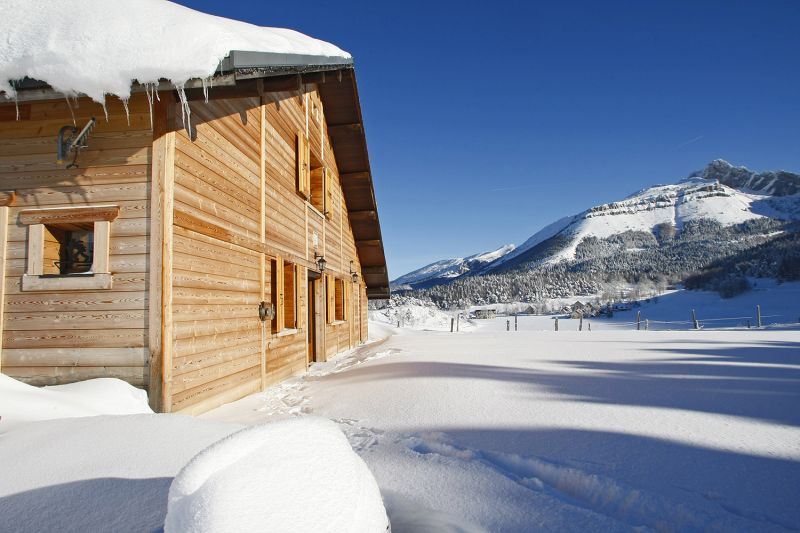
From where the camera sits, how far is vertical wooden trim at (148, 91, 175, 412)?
4.52m

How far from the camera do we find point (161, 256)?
465 cm

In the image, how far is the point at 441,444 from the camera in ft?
11.8

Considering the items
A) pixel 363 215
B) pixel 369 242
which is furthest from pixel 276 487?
pixel 369 242

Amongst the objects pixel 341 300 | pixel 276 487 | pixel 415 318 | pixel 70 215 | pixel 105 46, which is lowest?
pixel 415 318

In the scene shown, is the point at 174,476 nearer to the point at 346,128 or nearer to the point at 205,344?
the point at 205,344

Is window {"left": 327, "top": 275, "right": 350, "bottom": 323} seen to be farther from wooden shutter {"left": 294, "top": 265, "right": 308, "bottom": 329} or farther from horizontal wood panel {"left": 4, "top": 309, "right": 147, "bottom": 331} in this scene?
horizontal wood panel {"left": 4, "top": 309, "right": 147, "bottom": 331}

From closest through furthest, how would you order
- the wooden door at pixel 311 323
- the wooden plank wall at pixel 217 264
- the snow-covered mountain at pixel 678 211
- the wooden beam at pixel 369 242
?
the wooden plank wall at pixel 217 264
the wooden door at pixel 311 323
the wooden beam at pixel 369 242
the snow-covered mountain at pixel 678 211

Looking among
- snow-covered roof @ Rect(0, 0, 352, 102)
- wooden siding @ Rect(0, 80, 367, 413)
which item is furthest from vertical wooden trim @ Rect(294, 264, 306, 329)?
snow-covered roof @ Rect(0, 0, 352, 102)

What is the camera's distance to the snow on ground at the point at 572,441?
2.42 metres

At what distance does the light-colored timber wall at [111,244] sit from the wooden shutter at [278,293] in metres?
3.22

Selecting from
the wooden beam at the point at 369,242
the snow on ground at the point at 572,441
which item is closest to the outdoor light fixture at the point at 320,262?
the snow on ground at the point at 572,441

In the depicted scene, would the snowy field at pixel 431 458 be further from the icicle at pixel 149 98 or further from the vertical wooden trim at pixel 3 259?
the icicle at pixel 149 98

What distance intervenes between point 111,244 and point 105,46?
2.06 meters

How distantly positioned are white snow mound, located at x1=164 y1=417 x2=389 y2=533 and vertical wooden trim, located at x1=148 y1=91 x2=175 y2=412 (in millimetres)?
3340
